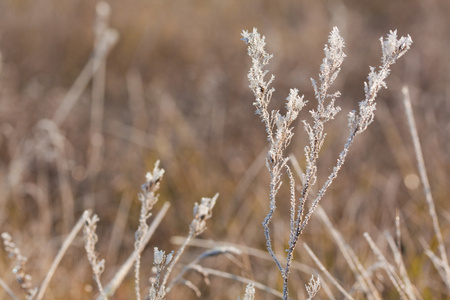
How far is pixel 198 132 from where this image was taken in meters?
3.09

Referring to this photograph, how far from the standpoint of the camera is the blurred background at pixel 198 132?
2004 mm

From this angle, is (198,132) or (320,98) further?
(198,132)

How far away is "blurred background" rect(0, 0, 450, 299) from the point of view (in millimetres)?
2004

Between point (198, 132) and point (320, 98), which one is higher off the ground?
point (198, 132)

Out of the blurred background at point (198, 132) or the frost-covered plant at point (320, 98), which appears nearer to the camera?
the frost-covered plant at point (320, 98)

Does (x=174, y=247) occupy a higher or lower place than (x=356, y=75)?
lower

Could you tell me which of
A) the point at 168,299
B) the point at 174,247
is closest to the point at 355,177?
the point at 174,247

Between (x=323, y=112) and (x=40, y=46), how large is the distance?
3.68 metres

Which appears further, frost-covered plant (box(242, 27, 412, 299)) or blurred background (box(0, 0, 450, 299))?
blurred background (box(0, 0, 450, 299))

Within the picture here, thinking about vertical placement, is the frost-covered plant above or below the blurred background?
below

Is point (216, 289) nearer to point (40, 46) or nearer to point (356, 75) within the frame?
point (356, 75)

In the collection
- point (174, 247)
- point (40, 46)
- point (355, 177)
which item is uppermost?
point (40, 46)

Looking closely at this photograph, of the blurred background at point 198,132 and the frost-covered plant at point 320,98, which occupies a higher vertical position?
the blurred background at point 198,132

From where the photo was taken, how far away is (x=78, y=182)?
2727 millimetres
